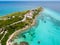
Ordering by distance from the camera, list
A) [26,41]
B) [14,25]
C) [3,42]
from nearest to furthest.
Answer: [3,42], [26,41], [14,25]

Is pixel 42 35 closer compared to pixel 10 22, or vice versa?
pixel 42 35

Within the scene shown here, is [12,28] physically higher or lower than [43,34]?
higher

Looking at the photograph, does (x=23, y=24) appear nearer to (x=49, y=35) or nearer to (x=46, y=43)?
(x=49, y=35)

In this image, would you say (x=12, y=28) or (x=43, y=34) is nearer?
(x=43, y=34)

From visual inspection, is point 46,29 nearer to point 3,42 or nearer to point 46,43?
point 46,43

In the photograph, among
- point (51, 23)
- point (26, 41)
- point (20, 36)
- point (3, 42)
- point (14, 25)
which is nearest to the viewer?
point (3, 42)

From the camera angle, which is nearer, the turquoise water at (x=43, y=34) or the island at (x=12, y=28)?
the island at (x=12, y=28)

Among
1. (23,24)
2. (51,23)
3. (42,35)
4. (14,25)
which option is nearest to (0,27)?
(14,25)

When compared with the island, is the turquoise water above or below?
below

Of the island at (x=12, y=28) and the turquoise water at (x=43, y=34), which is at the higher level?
the island at (x=12, y=28)

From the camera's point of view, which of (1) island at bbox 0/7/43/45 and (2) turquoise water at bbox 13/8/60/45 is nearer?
(1) island at bbox 0/7/43/45
